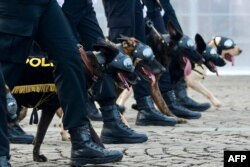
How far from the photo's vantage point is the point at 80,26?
5.23 meters

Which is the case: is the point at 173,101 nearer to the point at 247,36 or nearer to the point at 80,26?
the point at 80,26

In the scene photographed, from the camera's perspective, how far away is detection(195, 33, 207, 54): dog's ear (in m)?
7.22

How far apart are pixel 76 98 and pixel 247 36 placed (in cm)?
1040

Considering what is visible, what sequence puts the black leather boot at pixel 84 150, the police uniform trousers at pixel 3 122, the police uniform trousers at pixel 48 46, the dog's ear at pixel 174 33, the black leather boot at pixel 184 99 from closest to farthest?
the police uniform trousers at pixel 3 122 → the police uniform trousers at pixel 48 46 → the black leather boot at pixel 84 150 → the dog's ear at pixel 174 33 → the black leather boot at pixel 184 99

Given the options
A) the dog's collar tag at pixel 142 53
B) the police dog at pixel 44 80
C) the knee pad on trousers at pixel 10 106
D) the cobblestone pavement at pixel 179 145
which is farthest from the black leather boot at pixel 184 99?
the knee pad on trousers at pixel 10 106

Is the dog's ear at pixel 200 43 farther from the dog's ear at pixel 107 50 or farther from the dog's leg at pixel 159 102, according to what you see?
the dog's ear at pixel 107 50

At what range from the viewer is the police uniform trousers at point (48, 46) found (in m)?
4.07

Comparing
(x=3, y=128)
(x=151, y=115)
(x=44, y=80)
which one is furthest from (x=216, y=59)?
(x=3, y=128)

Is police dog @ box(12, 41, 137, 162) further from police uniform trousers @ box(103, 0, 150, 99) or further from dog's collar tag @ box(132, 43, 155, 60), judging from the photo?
police uniform trousers @ box(103, 0, 150, 99)

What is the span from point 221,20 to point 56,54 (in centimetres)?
1036

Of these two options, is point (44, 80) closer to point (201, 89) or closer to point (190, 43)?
point (190, 43)

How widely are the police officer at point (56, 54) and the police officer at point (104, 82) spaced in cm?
84

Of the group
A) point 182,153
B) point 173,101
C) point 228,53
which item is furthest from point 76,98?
point 228,53

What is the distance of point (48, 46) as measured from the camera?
418cm
